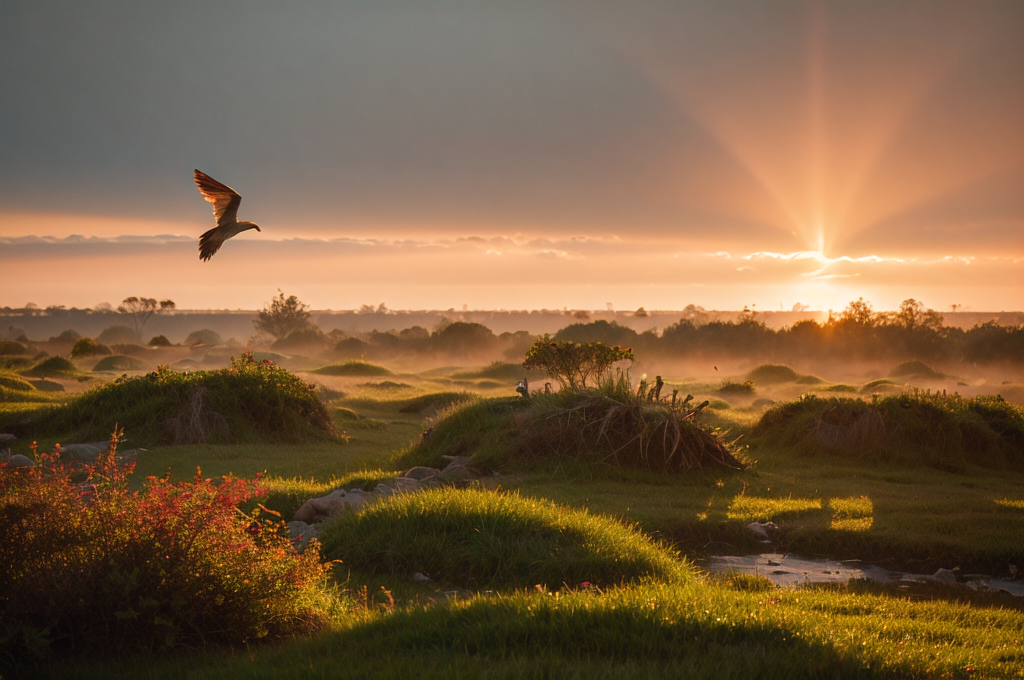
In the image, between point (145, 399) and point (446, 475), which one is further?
point (145, 399)

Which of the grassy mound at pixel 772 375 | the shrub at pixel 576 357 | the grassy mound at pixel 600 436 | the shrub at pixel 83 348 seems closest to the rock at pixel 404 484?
the grassy mound at pixel 600 436

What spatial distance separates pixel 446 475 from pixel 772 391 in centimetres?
2284

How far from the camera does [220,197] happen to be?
28.1ft

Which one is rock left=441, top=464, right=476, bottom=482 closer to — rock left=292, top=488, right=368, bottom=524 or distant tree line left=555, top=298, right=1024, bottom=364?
rock left=292, top=488, right=368, bottom=524

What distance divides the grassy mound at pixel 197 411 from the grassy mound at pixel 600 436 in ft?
16.9

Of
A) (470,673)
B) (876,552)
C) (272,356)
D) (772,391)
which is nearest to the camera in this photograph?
(470,673)

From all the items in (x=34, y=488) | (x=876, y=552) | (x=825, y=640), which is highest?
(x=34, y=488)

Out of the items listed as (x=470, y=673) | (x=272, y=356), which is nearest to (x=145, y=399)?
(x=470, y=673)

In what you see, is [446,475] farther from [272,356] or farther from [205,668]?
[272,356]

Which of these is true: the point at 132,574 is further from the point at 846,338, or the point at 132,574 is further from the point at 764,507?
the point at 846,338

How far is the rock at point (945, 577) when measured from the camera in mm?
8453

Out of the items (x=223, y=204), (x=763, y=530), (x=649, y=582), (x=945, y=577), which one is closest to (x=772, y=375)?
(x=763, y=530)

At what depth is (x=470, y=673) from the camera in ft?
14.9

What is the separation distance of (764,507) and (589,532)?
4563 mm
